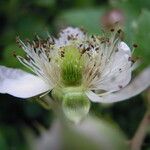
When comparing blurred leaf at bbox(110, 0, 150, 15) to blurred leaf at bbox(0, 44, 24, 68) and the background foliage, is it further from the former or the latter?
blurred leaf at bbox(0, 44, 24, 68)

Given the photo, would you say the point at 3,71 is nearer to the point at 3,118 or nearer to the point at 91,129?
the point at 91,129

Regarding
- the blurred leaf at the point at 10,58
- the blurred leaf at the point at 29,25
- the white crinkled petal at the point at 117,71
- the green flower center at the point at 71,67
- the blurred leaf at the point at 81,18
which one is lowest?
the blurred leaf at the point at 81,18

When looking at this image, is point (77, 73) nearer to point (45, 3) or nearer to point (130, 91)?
point (130, 91)

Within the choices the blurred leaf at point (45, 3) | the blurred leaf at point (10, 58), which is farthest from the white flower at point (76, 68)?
the blurred leaf at point (45, 3)

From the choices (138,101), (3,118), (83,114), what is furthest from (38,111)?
(83,114)

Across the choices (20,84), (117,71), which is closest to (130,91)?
(117,71)

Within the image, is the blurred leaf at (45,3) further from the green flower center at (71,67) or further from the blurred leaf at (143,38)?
the green flower center at (71,67)

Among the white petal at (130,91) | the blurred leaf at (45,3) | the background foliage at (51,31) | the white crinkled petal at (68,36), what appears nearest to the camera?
the white petal at (130,91)
